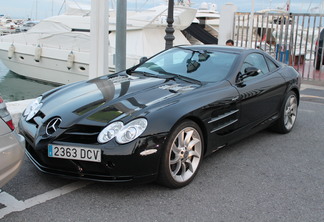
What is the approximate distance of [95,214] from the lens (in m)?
3.08

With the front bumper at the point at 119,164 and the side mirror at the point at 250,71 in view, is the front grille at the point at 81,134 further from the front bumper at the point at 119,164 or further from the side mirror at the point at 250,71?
the side mirror at the point at 250,71

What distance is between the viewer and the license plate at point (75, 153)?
3.22 metres

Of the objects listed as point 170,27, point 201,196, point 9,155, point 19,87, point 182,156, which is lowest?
point 19,87

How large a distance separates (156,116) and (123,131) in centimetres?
34

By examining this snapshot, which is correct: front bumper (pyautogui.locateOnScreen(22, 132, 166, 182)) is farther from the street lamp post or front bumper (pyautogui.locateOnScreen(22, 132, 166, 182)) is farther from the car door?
the street lamp post

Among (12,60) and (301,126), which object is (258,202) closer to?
(301,126)

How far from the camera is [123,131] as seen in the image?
330 centimetres

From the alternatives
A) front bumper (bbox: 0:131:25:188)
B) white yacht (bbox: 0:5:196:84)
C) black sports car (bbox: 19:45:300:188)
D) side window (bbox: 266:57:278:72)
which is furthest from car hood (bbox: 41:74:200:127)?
white yacht (bbox: 0:5:196:84)

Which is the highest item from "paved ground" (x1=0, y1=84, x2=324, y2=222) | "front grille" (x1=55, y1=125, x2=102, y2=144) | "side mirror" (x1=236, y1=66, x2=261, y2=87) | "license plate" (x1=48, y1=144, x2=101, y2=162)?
"side mirror" (x1=236, y1=66, x2=261, y2=87)

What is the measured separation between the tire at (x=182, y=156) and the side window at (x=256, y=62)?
1.42 meters

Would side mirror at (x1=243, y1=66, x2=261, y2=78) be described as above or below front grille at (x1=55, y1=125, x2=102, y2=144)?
above

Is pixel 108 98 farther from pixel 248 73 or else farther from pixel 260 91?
pixel 260 91

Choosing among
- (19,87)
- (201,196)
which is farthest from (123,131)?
(19,87)

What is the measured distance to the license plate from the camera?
3.22m
